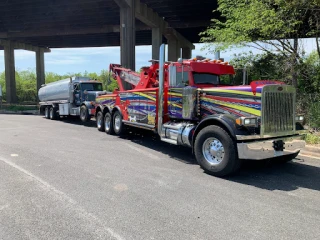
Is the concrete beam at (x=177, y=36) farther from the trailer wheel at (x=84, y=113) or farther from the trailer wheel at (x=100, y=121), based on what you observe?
the trailer wheel at (x=100, y=121)

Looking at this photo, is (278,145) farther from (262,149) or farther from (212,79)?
(212,79)

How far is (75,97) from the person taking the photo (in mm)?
16953

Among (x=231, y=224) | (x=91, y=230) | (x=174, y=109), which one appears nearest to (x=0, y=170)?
(x=91, y=230)

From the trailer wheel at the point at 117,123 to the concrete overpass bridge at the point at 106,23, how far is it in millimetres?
10448

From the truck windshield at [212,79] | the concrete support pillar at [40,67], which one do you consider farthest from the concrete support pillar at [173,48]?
the truck windshield at [212,79]

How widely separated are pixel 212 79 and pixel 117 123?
4.81 m

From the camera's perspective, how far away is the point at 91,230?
3.69 metres

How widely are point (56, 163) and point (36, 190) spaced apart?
1.89 metres

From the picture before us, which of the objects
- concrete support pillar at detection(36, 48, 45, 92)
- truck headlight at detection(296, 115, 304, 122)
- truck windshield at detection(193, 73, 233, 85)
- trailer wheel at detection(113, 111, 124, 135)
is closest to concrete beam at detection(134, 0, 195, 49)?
trailer wheel at detection(113, 111, 124, 135)

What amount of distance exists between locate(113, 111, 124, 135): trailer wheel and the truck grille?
6302 millimetres

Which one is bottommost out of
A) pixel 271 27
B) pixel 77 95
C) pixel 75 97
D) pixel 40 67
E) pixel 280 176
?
pixel 280 176

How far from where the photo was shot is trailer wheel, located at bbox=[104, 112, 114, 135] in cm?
Answer: 1188

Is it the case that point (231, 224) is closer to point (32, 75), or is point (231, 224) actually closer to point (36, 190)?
point (36, 190)

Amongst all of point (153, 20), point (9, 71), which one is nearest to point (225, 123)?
point (153, 20)
